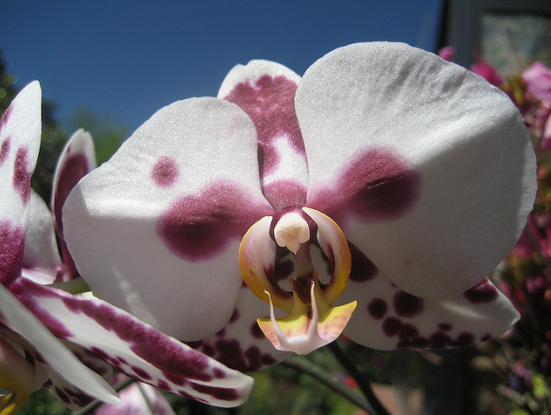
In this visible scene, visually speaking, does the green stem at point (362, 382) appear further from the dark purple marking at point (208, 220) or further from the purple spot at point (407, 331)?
the dark purple marking at point (208, 220)

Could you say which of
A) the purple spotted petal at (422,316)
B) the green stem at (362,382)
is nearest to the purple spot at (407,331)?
the purple spotted petal at (422,316)

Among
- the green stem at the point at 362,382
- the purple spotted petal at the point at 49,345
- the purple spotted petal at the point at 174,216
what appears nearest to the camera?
the purple spotted petal at the point at 49,345

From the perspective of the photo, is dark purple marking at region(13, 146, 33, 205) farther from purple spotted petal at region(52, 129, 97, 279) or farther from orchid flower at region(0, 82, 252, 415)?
purple spotted petal at region(52, 129, 97, 279)

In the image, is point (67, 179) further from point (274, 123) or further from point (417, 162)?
point (417, 162)

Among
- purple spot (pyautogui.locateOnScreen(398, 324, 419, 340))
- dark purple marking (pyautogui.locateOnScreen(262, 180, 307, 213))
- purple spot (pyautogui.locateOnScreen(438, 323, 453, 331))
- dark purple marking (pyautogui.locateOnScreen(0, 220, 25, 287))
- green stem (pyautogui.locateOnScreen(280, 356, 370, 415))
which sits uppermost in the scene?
dark purple marking (pyautogui.locateOnScreen(0, 220, 25, 287))

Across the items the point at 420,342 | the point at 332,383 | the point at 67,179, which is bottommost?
the point at 332,383

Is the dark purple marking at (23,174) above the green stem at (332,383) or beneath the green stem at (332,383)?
above

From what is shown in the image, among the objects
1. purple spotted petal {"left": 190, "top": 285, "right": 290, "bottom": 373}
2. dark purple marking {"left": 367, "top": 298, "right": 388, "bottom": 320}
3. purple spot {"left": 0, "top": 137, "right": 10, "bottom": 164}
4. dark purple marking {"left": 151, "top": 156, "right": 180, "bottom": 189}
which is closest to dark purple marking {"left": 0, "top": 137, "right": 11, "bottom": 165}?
purple spot {"left": 0, "top": 137, "right": 10, "bottom": 164}

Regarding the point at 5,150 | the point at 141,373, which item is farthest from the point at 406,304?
the point at 5,150
